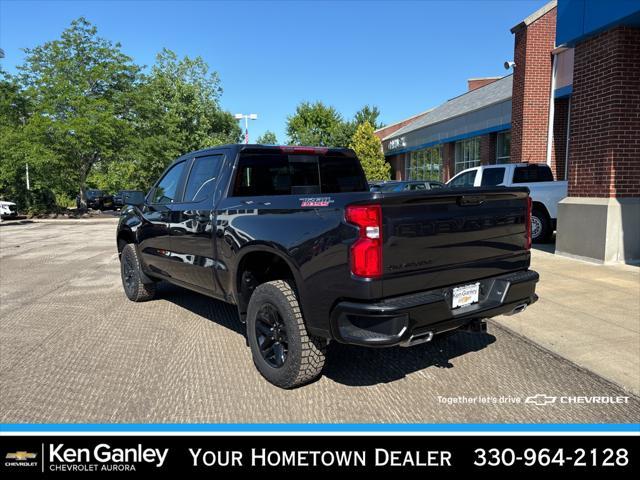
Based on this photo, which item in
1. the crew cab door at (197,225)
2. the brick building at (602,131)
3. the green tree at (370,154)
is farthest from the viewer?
the green tree at (370,154)

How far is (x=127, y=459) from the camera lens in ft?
9.00

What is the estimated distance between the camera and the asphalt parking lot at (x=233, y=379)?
3.41m

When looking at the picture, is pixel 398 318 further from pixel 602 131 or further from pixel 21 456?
pixel 602 131

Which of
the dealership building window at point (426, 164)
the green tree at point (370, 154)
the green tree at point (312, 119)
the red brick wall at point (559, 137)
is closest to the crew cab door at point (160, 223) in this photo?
the red brick wall at point (559, 137)

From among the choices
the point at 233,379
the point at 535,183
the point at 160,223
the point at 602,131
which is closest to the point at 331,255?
the point at 233,379

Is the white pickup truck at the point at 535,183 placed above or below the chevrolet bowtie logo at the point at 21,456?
above

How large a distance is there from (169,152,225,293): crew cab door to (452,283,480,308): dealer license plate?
2.20 meters

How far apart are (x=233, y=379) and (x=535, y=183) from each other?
32.2 feet

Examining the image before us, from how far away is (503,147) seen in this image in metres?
19.8

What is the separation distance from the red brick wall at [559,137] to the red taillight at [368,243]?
14.8 metres

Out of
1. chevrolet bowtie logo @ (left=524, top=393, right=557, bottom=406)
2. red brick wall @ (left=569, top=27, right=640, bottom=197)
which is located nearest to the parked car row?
red brick wall @ (left=569, top=27, right=640, bottom=197)

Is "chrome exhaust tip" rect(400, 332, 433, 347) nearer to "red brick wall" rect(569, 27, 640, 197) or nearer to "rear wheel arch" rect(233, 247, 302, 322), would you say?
"rear wheel arch" rect(233, 247, 302, 322)

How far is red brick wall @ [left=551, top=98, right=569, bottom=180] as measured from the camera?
51.9 feet

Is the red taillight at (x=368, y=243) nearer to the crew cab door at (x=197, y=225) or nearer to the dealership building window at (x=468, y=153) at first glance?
the crew cab door at (x=197, y=225)
